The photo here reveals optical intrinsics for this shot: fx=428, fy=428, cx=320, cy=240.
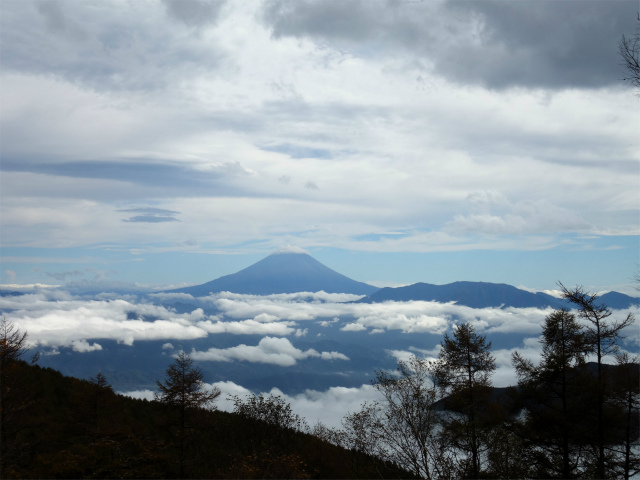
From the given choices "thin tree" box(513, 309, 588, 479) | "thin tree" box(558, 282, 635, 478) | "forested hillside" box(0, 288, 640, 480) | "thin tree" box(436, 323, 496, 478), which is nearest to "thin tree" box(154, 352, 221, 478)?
"forested hillside" box(0, 288, 640, 480)

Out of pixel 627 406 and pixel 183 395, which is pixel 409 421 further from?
pixel 183 395

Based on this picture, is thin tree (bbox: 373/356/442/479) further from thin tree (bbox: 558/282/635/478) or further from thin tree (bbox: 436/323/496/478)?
thin tree (bbox: 558/282/635/478)

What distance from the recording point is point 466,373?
923 inches

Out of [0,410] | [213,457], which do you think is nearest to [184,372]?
[0,410]

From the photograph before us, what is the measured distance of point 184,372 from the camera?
30266 mm

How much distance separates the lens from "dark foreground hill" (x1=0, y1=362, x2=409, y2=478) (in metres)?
21.8

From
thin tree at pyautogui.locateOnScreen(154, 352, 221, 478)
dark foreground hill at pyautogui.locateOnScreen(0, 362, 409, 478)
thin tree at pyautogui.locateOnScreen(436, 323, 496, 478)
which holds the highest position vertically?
thin tree at pyautogui.locateOnScreen(436, 323, 496, 478)

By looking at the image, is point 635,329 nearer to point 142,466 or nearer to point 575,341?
point 575,341

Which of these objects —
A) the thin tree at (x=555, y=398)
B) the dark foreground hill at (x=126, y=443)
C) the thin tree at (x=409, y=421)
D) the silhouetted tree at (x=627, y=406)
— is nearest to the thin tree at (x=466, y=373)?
the thin tree at (x=555, y=398)

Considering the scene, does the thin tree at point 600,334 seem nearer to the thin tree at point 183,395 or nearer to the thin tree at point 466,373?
the thin tree at point 466,373

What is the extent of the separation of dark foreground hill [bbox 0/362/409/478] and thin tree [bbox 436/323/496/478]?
4.75 meters

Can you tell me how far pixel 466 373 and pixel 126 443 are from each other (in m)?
27.2

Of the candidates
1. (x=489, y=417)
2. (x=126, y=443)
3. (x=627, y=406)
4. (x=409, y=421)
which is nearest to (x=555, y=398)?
(x=627, y=406)

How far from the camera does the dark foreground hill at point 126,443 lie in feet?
71.5
